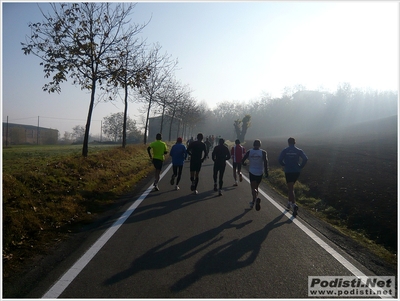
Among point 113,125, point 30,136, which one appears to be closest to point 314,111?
point 113,125

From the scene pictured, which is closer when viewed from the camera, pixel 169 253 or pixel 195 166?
pixel 169 253

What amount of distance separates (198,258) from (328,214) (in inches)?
222

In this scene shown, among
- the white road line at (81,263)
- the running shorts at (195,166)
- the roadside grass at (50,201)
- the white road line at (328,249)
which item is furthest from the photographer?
the running shorts at (195,166)

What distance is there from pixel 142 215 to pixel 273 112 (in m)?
102

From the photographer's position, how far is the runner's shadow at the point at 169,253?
534 cm

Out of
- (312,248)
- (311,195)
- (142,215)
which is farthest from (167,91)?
(312,248)

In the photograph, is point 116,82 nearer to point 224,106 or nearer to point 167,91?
point 167,91

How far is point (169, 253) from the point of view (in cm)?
617

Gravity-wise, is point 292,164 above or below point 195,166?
above

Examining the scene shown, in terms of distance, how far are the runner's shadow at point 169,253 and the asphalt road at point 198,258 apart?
0.01 meters

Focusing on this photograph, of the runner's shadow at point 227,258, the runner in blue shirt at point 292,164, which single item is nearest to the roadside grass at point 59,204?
the runner in blue shirt at point 292,164

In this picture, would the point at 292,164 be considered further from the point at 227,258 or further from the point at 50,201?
the point at 50,201

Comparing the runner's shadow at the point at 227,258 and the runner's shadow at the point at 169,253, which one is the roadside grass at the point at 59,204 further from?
the runner's shadow at the point at 227,258

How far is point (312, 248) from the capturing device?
6660 mm
